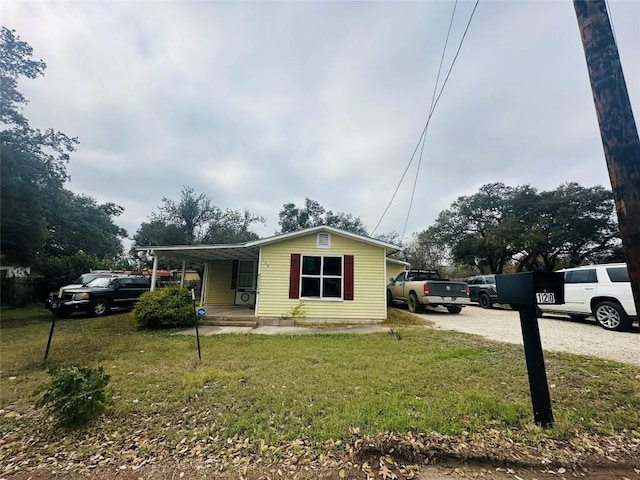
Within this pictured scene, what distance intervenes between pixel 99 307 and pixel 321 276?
30.1ft

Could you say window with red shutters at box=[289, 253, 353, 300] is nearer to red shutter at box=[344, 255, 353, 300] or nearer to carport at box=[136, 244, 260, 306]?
red shutter at box=[344, 255, 353, 300]

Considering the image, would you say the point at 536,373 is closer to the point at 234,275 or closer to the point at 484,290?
the point at 234,275

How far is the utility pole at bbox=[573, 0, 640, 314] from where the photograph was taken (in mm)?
1920

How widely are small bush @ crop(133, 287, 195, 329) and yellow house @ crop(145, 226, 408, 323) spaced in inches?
69.3

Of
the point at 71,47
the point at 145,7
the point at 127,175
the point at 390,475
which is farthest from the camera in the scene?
the point at 127,175

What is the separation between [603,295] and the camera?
24.0 feet

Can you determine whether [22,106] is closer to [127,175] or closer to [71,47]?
[127,175]

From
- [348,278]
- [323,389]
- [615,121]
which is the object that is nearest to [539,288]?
[615,121]

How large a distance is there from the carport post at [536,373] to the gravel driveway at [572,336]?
3.43 meters

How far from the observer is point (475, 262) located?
26.9m

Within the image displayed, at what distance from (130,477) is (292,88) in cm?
961

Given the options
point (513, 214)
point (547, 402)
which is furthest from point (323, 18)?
point (513, 214)

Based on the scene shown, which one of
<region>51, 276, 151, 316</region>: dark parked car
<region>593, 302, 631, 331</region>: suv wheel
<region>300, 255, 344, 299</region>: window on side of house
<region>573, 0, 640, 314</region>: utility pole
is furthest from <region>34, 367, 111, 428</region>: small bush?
<region>593, 302, 631, 331</region>: suv wheel

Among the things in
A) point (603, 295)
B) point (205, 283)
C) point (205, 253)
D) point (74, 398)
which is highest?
point (205, 253)
